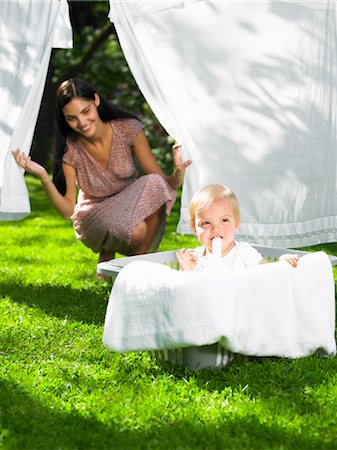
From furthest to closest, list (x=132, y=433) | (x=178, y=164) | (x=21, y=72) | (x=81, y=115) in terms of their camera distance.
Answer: (x=81, y=115) → (x=178, y=164) → (x=21, y=72) → (x=132, y=433)

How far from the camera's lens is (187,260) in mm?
3285

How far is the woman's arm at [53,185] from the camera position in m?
3.68

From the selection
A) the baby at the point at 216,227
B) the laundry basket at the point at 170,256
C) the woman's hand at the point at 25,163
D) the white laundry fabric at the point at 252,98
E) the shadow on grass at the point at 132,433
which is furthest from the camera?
the white laundry fabric at the point at 252,98

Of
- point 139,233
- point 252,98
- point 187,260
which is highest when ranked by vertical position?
point 252,98

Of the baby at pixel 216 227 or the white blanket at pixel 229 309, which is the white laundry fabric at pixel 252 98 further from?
the white blanket at pixel 229 309

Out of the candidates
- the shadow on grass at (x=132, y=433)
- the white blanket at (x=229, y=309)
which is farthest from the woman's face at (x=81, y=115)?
the shadow on grass at (x=132, y=433)

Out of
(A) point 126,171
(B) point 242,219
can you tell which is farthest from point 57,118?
(B) point 242,219

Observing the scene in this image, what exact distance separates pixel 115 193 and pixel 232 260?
142cm

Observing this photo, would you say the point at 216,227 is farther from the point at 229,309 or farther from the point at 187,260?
the point at 229,309

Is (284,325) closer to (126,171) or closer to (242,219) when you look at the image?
(242,219)

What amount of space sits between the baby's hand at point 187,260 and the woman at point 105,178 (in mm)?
900

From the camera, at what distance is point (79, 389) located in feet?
9.33

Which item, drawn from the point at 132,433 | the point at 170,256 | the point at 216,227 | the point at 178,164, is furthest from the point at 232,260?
the point at 132,433

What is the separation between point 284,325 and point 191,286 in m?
0.40
